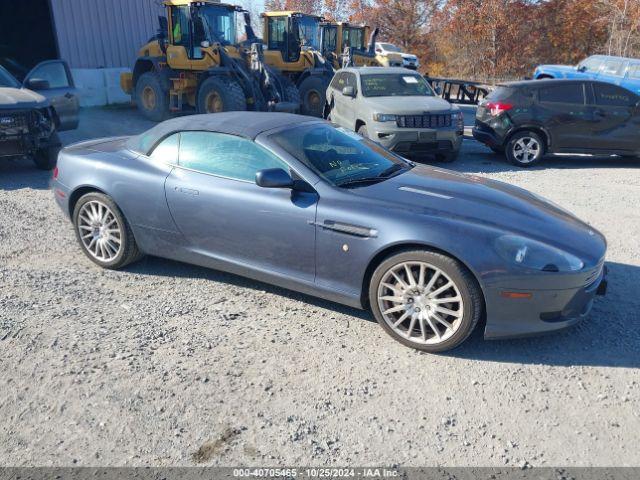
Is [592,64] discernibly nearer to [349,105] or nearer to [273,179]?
[349,105]

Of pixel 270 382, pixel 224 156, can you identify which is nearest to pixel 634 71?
pixel 224 156

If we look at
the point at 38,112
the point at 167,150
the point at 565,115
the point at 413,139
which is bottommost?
the point at 413,139

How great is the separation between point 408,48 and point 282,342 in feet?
116

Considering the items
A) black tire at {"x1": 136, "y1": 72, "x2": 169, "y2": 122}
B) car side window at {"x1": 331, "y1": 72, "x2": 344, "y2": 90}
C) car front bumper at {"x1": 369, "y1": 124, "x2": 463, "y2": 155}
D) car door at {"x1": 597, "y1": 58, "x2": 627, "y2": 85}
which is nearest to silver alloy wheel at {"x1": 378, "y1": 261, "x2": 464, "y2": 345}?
car front bumper at {"x1": 369, "y1": 124, "x2": 463, "y2": 155}

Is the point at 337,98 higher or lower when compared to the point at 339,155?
lower

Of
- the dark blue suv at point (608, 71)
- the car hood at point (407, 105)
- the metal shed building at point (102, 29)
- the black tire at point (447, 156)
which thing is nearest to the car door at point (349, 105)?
the car hood at point (407, 105)

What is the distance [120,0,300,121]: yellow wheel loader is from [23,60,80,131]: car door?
3605mm

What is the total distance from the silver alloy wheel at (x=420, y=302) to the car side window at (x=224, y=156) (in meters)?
1.16

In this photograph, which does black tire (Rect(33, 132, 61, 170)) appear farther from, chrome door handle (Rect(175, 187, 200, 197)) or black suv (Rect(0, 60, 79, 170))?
chrome door handle (Rect(175, 187, 200, 197))

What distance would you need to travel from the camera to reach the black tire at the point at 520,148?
10000 mm

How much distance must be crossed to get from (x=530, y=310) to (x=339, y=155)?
188 centimetres

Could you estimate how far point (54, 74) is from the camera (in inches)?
379

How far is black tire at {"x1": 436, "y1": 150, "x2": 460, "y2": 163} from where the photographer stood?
989 centimetres

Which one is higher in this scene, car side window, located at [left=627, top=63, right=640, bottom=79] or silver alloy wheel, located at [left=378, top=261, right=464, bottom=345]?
car side window, located at [left=627, top=63, right=640, bottom=79]
